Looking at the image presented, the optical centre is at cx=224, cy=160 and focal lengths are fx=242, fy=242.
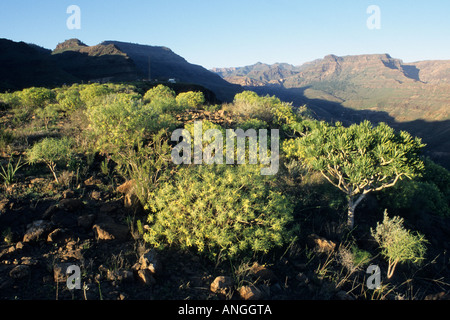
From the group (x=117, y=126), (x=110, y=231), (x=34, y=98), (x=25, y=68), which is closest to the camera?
(x=110, y=231)

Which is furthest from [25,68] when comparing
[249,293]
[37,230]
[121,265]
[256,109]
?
[249,293]

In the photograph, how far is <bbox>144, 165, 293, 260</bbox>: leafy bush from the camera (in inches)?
138

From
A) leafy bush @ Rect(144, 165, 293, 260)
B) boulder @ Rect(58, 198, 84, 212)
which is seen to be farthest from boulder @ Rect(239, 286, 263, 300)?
boulder @ Rect(58, 198, 84, 212)

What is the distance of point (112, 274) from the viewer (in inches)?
117

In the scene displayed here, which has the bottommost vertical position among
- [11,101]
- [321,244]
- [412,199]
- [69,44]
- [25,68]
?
[412,199]

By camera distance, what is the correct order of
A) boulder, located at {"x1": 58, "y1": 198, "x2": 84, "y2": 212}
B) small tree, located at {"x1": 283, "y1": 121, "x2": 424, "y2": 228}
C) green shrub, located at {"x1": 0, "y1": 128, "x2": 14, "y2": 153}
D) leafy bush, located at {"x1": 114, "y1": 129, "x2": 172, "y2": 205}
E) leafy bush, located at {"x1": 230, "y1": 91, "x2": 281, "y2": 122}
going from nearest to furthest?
boulder, located at {"x1": 58, "y1": 198, "x2": 84, "y2": 212}, leafy bush, located at {"x1": 114, "y1": 129, "x2": 172, "y2": 205}, small tree, located at {"x1": 283, "y1": 121, "x2": 424, "y2": 228}, green shrub, located at {"x1": 0, "y1": 128, "x2": 14, "y2": 153}, leafy bush, located at {"x1": 230, "y1": 91, "x2": 281, "y2": 122}

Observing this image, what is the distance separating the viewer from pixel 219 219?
136 inches

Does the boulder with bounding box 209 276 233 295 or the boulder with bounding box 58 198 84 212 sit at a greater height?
the boulder with bounding box 58 198 84 212

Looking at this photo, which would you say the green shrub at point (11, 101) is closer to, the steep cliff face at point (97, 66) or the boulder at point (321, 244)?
the boulder at point (321, 244)

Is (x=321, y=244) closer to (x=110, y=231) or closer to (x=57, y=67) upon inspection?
(x=110, y=231)

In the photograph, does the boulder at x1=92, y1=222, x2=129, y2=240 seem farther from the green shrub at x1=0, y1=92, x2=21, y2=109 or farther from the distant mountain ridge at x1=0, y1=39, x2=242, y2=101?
the distant mountain ridge at x1=0, y1=39, x2=242, y2=101

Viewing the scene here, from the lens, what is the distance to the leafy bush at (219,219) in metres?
3.49

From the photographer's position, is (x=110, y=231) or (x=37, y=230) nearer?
(x=37, y=230)
